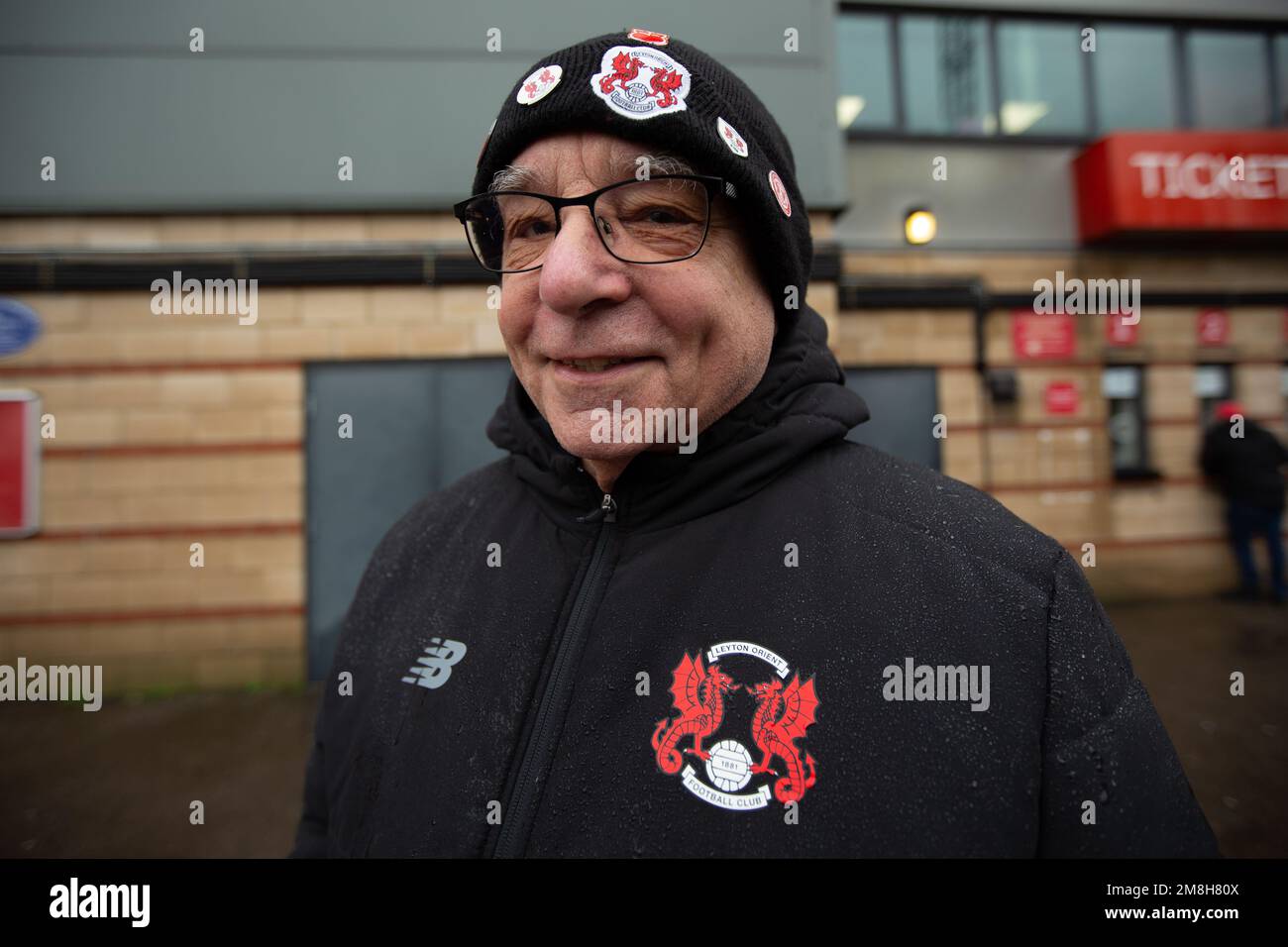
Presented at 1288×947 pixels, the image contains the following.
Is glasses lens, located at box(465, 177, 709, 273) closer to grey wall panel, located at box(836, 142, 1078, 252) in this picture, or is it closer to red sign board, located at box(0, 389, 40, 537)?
red sign board, located at box(0, 389, 40, 537)

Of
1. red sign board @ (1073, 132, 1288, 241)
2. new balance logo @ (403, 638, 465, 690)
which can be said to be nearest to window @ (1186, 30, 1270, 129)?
red sign board @ (1073, 132, 1288, 241)

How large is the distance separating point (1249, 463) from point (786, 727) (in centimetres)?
691

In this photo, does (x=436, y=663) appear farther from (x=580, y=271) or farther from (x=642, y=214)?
(x=642, y=214)

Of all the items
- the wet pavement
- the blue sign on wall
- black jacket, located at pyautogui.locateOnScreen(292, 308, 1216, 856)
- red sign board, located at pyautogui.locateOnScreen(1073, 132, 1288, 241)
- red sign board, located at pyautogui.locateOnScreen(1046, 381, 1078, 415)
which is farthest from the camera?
red sign board, located at pyautogui.locateOnScreen(1046, 381, 1078, 415)

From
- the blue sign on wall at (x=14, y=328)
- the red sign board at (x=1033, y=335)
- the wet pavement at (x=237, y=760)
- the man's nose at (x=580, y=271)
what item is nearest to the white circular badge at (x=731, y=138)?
the man's nose at (x=580, y=271)

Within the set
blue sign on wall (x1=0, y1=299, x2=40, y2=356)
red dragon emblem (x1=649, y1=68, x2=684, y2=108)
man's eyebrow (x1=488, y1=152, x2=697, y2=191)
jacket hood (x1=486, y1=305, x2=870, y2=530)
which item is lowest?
jacket hood (x1=486, y1=305, x2=870, y2=530)

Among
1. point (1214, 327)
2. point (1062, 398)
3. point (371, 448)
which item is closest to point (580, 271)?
point (371, 448)

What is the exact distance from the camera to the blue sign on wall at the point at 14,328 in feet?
12.1

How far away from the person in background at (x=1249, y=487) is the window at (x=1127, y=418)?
0.50 m

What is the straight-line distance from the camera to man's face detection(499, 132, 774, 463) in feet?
3.26

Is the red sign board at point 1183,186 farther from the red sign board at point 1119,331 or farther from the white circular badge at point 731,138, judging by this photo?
the white circular badge at point 731,138

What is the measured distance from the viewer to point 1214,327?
600 cm

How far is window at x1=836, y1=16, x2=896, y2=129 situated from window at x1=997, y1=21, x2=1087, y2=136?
110cm
